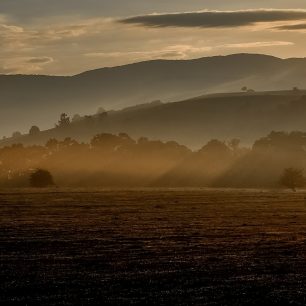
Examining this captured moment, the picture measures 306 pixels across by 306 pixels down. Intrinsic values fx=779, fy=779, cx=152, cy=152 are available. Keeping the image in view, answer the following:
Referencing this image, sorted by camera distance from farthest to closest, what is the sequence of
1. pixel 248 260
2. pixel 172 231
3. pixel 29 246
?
1. pixel 172 231
2. pixel 29 246
3. pixel 248 260

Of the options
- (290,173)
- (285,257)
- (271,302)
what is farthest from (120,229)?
(290,173)

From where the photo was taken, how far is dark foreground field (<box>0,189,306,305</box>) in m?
33.7

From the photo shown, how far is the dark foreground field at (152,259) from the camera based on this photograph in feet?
111

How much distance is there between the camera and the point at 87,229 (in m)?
64.8

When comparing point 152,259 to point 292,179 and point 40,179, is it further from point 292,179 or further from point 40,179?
point 40,179

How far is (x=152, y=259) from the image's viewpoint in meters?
44.8

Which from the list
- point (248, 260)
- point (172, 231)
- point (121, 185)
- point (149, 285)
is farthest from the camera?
point (121, 185)

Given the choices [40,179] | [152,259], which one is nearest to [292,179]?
[40,179]

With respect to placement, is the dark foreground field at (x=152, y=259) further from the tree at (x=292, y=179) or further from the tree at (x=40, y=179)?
the tree at (x=40, y=179)

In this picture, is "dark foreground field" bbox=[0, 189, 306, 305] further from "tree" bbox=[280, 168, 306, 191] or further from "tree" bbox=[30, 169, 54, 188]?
"tree" bbox=[30, 169, 54, 188]

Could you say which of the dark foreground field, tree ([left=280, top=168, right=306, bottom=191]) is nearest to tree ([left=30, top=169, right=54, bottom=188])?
tree ([left=280, top=168, right=306, bottom=191])

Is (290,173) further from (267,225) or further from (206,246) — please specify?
(206,246)

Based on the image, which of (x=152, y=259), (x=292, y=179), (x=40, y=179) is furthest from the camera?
(x=40, y=179)

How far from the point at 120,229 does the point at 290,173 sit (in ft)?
328
